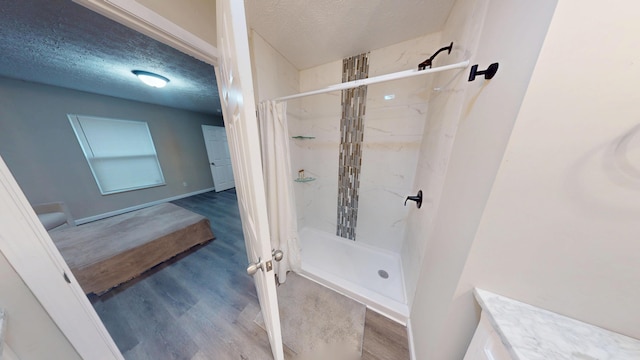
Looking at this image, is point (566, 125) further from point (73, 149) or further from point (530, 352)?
point (73, 149)

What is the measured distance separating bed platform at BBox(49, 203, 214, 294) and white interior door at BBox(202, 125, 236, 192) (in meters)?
2.08

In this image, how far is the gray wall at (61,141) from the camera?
2.13m

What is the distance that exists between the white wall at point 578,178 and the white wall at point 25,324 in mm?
1520

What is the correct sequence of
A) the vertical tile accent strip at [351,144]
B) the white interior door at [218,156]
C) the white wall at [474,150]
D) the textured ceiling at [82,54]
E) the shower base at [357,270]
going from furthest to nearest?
1. the white interior door at [218,156]
2. the vertical tile accent strip at [351,144]
3. the shower base at [357,270]
4. the textured ceiling at [82,54]
5. the white wall at [474,150]

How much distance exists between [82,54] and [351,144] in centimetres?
273

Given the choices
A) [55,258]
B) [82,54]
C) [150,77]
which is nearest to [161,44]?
[150,77]

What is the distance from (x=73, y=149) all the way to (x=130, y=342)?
3.34m

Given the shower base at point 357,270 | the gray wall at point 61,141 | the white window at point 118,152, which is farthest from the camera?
the white window at point 118,152

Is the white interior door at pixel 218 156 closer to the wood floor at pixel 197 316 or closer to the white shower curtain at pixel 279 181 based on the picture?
the wood floor at pixel 197 316

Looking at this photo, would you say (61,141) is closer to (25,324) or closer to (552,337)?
(25,324)

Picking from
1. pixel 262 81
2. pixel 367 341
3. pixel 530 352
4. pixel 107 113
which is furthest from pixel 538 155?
pixel 107 113

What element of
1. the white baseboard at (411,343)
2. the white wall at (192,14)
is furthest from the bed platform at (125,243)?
the white baseboard at (411,343)

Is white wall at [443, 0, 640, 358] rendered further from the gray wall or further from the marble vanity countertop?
the gray wall

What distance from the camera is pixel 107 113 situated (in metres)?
2.74
